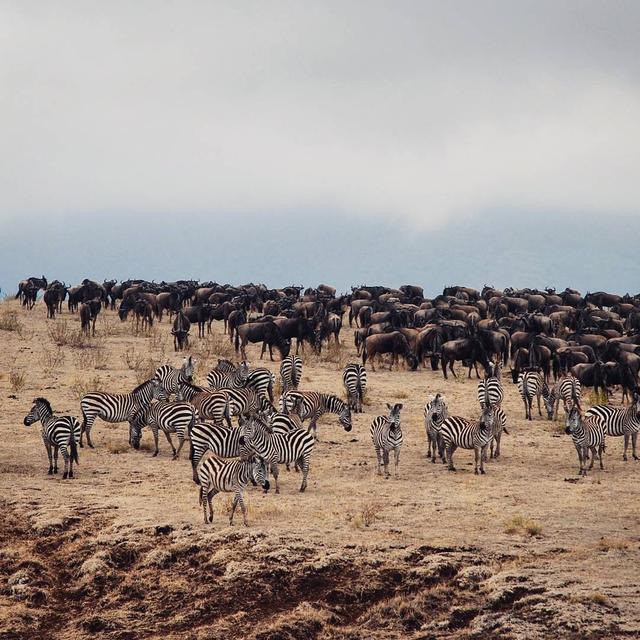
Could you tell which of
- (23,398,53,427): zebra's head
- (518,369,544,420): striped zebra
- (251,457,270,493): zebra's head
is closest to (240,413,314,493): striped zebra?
(251,457,270,493): zebra's head

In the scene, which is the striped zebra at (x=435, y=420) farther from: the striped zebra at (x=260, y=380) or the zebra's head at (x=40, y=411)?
the zebra's head at (x=40, y=411)

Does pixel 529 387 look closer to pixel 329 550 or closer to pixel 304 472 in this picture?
pixel 304 472

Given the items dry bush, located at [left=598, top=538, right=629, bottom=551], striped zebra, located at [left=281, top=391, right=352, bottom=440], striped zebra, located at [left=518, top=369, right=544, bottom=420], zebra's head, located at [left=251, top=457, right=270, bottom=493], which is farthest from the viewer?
striped zebra, located at [left=518, top=369, right=544, bottom=420]

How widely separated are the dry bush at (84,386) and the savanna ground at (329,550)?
592 cm

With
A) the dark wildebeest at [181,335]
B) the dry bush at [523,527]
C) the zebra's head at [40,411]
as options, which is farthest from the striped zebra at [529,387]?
the dark wildebeest at [181,335]

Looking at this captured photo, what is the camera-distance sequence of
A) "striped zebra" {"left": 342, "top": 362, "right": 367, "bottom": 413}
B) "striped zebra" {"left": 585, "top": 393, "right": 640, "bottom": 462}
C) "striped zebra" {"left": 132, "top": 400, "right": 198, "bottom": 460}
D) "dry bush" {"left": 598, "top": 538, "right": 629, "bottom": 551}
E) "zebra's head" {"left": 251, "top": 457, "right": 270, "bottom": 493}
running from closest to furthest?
"dry bush" {"left": 598, "top": 538, "right": 629, "bottom": 551}, "zebra's head" {"left": 251, "top": 457, "right": 270, "bottom": 493}, "striped zebra" {"left": 132, "top": 400, "right": 198, "bottom": 460}, "striped zebra" {"left": 585, "top": 393, "right": 640, "bottom": 462}, "striped zebra" {"left": 342, "top": 362, "right": 367, "bottom": 413}

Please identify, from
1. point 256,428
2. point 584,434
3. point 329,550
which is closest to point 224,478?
point 329,550

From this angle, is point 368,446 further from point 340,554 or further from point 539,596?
point 539,596

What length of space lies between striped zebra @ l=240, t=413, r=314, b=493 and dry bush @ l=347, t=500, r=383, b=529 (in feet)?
6.40

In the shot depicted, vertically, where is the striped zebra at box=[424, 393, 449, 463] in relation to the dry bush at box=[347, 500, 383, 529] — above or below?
above

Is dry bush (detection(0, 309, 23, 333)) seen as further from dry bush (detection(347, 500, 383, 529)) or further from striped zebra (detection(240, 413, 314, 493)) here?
dry bush (detection(347, 500, 383, 529))

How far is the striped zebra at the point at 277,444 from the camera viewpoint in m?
20.1

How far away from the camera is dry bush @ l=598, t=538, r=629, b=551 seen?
642 inches

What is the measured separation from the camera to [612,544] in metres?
16.4
